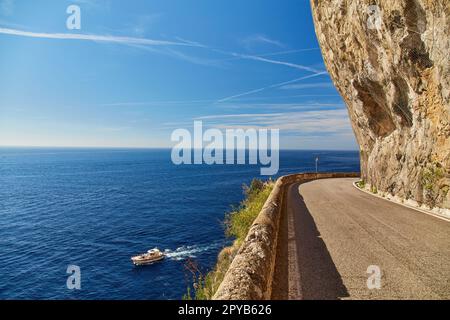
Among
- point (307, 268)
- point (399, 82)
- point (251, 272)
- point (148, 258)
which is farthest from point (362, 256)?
point (148, 258)

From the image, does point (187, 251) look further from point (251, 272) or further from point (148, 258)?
point (251, 272)

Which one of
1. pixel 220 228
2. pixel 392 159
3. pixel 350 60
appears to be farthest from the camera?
pixel 220 228

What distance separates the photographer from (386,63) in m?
18.5

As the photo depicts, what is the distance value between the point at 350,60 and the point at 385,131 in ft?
21.8

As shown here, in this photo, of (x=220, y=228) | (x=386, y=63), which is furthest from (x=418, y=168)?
(x=220, y=228)

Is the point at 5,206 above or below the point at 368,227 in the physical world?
below

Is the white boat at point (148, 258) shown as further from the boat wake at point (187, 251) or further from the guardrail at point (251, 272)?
the guardrail at point (251, 272)

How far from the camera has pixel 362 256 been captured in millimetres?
8602

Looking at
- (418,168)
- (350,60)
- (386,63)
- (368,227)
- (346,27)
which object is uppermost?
(346,27)

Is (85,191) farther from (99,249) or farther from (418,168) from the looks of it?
(418,168)

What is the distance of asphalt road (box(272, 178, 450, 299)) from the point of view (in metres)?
6.42

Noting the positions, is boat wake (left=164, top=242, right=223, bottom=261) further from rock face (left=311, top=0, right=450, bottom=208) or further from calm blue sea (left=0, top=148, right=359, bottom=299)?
rock face (left=311, top=0, right=450, bottom=208)

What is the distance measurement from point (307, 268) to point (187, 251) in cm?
3040

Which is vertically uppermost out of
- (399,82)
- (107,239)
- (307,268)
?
(399,82)
